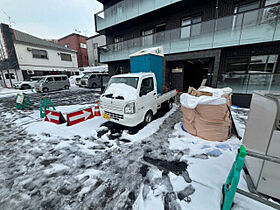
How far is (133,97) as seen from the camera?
3529mm

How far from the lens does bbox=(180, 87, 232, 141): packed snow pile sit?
9.69 feet

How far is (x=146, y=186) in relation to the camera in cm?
195

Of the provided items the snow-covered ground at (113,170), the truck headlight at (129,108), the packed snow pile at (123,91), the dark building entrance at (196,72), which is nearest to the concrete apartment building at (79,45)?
the dark building entrance at (196,72)

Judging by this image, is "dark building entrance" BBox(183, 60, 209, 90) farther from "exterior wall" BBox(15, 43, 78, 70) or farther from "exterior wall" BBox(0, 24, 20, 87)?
"exterior wall" BBox(0, 24, 20, 87)

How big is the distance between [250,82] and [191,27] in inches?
202

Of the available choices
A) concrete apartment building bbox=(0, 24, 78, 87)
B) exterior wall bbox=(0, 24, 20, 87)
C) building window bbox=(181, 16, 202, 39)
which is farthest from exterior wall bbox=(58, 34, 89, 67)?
building window bbox=(181, 16, 202, 39)

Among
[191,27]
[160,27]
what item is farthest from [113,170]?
[160,27]

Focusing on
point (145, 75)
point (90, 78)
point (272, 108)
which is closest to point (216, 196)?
point (272, 108)

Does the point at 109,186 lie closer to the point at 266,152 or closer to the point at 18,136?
the point at 266,152

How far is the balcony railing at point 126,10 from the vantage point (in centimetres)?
848

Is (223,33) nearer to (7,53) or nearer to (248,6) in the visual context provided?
(248,6)

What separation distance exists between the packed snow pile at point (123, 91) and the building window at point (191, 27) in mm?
6993

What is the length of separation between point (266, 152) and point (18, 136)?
6327 millimetres

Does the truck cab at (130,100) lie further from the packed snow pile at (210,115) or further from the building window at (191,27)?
the building window at (191,27)
